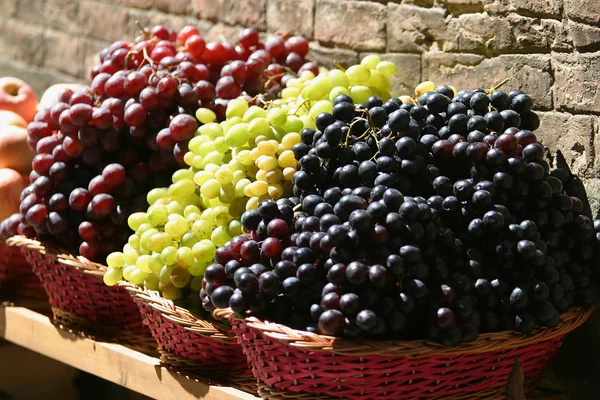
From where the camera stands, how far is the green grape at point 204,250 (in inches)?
59.9

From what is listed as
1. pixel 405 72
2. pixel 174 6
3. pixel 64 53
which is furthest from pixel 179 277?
pixel 64 53

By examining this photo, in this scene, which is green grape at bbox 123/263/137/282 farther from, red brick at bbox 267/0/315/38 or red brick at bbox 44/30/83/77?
red brick at bbox 44/30/83/77

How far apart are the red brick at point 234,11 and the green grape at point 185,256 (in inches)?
42.1

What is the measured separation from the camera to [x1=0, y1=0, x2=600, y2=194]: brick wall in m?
1.53

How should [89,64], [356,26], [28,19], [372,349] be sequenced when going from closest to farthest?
1. [372,349]
2. [356,26]
3. [89,64]
4. [28,19]

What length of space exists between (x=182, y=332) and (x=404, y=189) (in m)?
0.56

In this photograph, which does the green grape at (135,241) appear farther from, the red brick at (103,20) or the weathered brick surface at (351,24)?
the red brick at (103,20)

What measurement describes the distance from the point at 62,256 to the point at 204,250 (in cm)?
48

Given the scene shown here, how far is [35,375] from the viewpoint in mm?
2439

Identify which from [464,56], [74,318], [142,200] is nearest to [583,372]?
[464,56]

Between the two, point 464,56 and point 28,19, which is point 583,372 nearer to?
point 464,56

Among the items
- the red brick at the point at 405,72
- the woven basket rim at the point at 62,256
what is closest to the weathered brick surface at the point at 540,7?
the red brick at the point at 405,72

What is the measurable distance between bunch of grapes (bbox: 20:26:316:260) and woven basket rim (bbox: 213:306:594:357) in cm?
65

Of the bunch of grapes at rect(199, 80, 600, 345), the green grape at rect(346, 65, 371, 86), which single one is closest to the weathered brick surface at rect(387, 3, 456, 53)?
the green grape at rect(346, 65, 371, 86)
